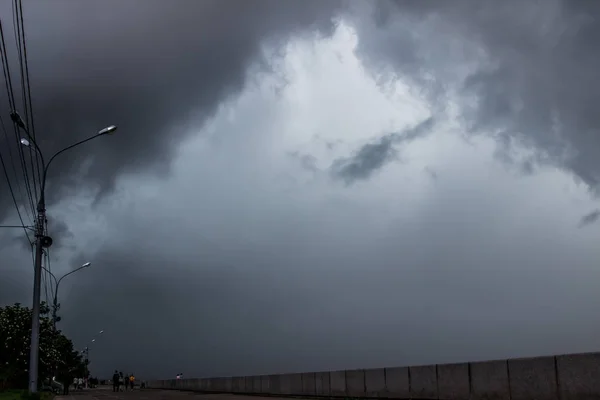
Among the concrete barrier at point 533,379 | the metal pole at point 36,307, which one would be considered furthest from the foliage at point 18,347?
the concrete barrier at point 533,379

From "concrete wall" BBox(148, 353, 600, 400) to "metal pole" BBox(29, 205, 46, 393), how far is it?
12.5 metres

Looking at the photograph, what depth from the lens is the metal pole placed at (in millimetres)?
28844

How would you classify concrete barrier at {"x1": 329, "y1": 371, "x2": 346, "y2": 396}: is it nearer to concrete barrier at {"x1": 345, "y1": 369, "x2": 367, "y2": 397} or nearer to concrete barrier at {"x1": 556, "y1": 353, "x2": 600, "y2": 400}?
concrete barrier at {"x1": 345, "y1": 369, "x2": 367, "y2": 397}

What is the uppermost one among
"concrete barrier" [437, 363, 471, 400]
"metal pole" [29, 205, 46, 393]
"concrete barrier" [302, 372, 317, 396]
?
"metal pole" [29, 205, 46, 393]

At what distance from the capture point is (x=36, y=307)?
29.3 meters

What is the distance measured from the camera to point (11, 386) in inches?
2938

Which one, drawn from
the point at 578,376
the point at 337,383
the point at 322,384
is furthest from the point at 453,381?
the point at 322,384

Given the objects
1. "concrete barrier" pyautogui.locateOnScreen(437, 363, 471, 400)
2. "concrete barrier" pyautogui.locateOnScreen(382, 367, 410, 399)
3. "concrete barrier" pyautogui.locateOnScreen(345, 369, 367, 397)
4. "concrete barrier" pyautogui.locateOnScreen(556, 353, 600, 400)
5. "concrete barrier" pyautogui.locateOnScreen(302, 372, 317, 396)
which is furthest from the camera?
"concrete barrier" pyautogui.locateOnScreen(302, 372, 317, 396)

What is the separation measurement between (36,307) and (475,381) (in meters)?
19.4

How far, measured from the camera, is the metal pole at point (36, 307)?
1136 inches

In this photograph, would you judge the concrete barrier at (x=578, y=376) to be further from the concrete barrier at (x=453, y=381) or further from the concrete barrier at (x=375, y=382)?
the concrete barrier at (x=375, y=382)

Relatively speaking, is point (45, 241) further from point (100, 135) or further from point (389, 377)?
point (389, 377)

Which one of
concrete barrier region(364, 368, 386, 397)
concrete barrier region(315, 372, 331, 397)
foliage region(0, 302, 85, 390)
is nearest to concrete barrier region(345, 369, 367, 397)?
concrete barrier region(364, 368, 386, 397)

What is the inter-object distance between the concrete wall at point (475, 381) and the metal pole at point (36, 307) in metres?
12.5
